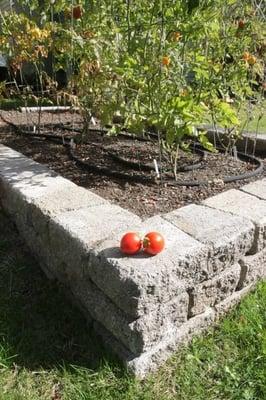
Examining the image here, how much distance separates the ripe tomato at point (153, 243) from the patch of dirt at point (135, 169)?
771mm

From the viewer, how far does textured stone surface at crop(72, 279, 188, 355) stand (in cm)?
171

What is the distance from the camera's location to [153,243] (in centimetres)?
172

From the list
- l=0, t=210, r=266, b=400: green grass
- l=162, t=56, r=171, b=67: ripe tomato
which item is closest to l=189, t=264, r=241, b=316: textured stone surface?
l=0, t=210, r=266, b=400: green grass

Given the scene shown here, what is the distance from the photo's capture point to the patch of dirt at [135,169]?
275 centimetres

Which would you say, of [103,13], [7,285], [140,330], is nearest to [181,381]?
[140,330]

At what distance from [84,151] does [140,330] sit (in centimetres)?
233

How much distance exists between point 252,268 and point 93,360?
958 mm

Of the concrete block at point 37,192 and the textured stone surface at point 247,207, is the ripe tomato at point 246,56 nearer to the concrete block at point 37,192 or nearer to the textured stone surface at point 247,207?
the textured stone surface at point 247,207

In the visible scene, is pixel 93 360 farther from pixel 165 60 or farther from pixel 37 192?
pixel 165 60

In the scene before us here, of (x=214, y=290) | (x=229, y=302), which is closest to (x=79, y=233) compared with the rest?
(x=214, y=290)

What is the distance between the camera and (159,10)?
252 cm

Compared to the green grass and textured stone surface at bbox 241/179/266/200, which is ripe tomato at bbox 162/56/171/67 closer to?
textured stone surface at bbox 241/179/266/200

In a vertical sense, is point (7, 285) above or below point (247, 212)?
below

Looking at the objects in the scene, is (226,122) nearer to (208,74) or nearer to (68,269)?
(208,74)
